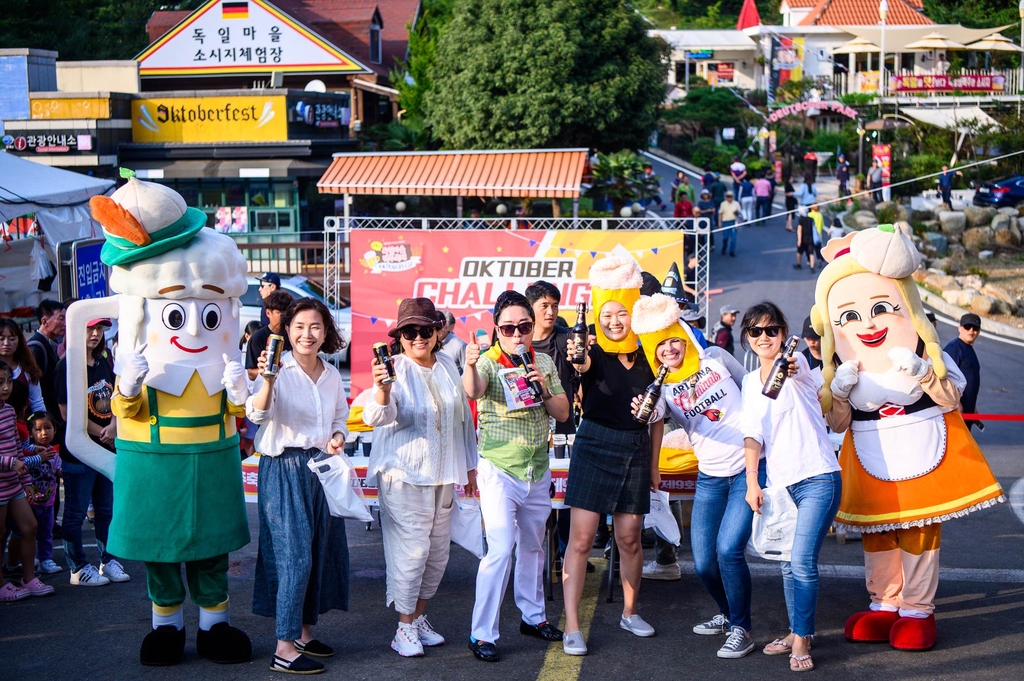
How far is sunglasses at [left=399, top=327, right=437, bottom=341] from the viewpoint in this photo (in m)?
5.42

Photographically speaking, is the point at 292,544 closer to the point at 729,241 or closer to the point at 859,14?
the point at 729,241

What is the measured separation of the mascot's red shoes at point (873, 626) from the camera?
18.8ft

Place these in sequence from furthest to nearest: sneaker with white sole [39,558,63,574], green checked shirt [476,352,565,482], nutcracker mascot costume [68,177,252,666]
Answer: sneaker with white sole [39,558,63,574] → green checked shirt [476,352,565,482] → nutcracker mascot costume [68,177,252,666]

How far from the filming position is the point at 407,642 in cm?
557

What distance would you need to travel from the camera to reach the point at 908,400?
5.71 meters

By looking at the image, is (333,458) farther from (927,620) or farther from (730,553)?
(927,620)

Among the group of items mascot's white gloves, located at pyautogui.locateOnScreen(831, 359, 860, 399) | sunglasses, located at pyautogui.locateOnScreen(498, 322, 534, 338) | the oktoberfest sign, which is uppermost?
the oktoberfest sign

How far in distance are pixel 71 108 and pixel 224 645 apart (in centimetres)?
2140

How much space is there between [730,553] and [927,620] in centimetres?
117

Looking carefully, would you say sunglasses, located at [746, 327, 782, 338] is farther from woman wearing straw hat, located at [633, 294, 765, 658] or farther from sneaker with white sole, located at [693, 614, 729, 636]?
sneaker with white sole, located at [693, 614, 729, 636]

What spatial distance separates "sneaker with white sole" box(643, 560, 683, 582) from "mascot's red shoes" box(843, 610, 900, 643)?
1.35 m

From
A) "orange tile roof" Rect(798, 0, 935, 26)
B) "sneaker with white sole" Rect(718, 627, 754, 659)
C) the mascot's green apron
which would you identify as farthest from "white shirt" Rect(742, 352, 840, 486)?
"orange tile roof" Rect(798, 0, 935, 26)

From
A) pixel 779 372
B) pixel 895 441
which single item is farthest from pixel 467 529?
pixel 895 441

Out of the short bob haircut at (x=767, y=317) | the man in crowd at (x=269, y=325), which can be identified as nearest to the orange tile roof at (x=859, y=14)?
the man in crowd at (x=269, y=325)
